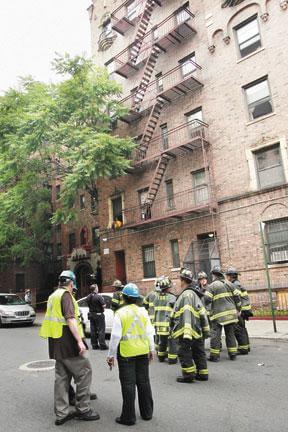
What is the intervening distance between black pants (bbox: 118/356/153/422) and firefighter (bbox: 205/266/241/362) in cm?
337

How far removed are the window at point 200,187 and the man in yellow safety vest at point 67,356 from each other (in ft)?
43.9

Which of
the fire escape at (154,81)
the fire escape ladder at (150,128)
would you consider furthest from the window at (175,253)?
the fire escape ladder at (150,128)

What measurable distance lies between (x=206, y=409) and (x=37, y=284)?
97.8 feet

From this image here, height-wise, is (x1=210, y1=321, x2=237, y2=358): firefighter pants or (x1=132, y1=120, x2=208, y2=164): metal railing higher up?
(x1=132, y1=120, x2=208, y2=164): metal railing

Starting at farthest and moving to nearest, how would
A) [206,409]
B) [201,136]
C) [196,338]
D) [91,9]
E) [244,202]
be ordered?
[91,9] → [201,136] → [244,202] → [196,338] → [206,409]

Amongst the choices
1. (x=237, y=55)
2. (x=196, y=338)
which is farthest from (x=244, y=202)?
(x=196, y=338)

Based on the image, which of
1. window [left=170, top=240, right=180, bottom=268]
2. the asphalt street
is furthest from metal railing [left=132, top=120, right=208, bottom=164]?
the asphalt street

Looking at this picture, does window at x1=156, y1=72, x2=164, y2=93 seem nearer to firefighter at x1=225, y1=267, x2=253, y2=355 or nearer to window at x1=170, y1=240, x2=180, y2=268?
window at x1=170, y1=240, x2=180, y2=268

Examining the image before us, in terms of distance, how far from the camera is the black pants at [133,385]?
4.28 m

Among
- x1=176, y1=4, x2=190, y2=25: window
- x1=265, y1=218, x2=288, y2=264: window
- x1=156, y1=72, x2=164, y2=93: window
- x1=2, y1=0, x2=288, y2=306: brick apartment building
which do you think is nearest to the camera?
x1=265, y1=218, x2=288, y2=264: window

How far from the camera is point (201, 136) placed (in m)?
17.1

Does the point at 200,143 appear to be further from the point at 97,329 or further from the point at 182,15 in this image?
the point at 97,329

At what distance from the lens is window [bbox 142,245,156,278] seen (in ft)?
63.6

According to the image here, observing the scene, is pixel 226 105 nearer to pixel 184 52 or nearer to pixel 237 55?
pixel 237 55
